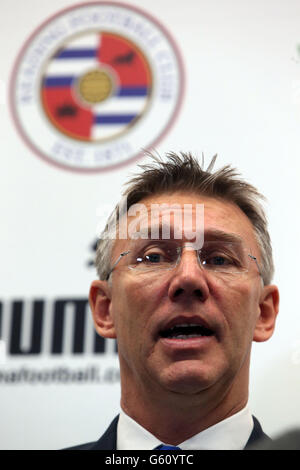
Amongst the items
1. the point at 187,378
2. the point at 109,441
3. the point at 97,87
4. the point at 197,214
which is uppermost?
the point at 97,87

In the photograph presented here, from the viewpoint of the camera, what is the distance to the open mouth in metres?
0.92

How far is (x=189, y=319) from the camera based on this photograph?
0.91 m

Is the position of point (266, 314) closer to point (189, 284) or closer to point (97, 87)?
point (189, 284)

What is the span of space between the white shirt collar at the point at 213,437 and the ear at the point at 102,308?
0.16 meters

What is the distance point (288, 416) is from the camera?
1241 millimetres

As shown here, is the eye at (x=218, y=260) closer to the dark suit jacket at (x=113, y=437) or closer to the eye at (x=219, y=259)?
the eye at (x=219, y=259)

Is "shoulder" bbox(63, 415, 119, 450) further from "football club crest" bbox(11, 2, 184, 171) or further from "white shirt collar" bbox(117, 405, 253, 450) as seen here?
"football club crest" bbox(11, 2, 184, 171)

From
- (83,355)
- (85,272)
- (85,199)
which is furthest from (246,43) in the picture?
(83,355)

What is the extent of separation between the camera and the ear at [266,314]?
3.41 ft

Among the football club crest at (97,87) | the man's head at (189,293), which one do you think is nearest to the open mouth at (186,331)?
the man's head at (189,293)

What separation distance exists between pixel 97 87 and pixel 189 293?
0.72m

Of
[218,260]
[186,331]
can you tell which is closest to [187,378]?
[186,331]

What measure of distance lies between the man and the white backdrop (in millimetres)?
236
